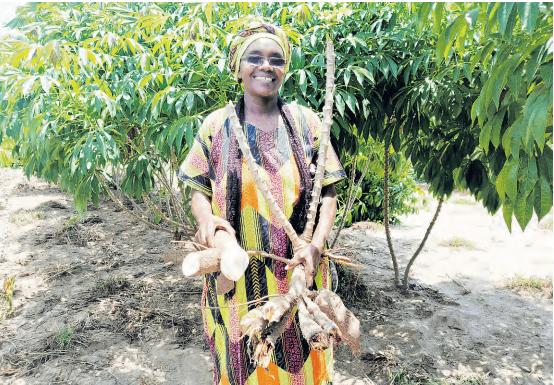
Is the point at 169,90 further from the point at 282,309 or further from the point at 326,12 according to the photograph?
the point at 282,309

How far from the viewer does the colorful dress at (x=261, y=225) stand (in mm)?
1242

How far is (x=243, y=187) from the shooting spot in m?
1.23

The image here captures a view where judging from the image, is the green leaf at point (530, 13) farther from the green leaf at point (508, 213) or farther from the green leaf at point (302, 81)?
the green leaf at point (302, 81)

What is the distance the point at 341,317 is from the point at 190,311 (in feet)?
Result: 7.22

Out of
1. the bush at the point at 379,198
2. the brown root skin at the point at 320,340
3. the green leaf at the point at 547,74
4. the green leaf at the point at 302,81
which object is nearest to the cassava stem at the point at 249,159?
the brown root skin at the point at 320,340

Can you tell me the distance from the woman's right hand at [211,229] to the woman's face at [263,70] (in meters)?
0.41

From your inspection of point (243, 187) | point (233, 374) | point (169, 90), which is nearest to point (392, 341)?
point (233, 374)

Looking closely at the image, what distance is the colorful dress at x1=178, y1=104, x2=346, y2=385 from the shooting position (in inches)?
48.9

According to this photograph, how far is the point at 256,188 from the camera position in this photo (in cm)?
124

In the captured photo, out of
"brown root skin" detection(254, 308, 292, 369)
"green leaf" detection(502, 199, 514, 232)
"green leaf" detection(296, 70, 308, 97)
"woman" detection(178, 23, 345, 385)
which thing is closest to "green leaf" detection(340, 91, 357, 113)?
Result: "green leaf" detection(296, 70, 308, 97)

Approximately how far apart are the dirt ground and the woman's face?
69.3 inches

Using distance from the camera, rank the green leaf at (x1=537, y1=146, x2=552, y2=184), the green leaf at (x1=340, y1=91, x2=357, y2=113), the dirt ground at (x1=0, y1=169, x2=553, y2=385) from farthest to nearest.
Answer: the dirt ground at (x1=0, y1=169, x2=553, y2=385) → the green leaf at (x1=340, y1=91, x2=357, y2=113) → the green leaf at (x1=537, y1=146, x2=552, y2=184)

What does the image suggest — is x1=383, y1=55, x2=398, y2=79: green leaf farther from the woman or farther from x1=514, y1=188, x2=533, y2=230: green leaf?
x1=514, y1=188, x2=533, y2=230: green leaf

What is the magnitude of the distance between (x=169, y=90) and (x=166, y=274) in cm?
228
